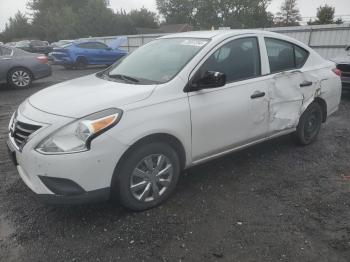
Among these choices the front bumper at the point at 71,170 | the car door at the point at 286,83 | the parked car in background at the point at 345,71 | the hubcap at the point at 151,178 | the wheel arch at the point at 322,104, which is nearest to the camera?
the front bumper at the point at 71,170

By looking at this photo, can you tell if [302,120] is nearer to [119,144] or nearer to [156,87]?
[156,87]

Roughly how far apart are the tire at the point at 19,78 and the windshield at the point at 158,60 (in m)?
7.53

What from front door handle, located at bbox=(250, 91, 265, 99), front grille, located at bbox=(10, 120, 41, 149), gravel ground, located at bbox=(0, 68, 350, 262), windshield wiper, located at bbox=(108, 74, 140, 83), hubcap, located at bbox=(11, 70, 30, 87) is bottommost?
gravel ground, located at bbox=(0, 68, 350, 262)

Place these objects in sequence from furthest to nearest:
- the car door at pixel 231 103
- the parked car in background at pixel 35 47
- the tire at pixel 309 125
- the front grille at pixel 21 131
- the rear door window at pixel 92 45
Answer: the parked car in background at pixel 35 47 → the rear door window at pixel 92 45 → the tire at pixel 309 125 → the car door at pixel 231 103 → the front grille at pixel 21 131

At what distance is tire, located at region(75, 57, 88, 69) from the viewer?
17.3 m

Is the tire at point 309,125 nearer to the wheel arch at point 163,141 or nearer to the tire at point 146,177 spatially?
the wheel arch at point 163,141

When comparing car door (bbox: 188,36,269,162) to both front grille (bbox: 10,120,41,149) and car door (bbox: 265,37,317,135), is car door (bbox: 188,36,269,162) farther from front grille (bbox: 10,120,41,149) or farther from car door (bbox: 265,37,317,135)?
front grille (bbox: 10,120,41,149)

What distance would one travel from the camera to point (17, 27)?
63.8 meters

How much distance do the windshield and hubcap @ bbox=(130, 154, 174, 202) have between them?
0.83 meters

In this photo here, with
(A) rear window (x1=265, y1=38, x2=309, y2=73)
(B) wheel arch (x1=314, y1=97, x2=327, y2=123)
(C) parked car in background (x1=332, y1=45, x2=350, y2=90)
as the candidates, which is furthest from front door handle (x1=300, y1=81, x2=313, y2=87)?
(C) parked car in background (x1=332, y1=45, x2=350, y2=90)

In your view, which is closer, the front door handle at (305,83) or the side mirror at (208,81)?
the side mirror at (208,81)

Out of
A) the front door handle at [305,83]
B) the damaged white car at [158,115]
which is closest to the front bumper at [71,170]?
the damaged white car at [158,115]

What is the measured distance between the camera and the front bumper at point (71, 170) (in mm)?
2805

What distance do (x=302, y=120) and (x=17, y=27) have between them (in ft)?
228
